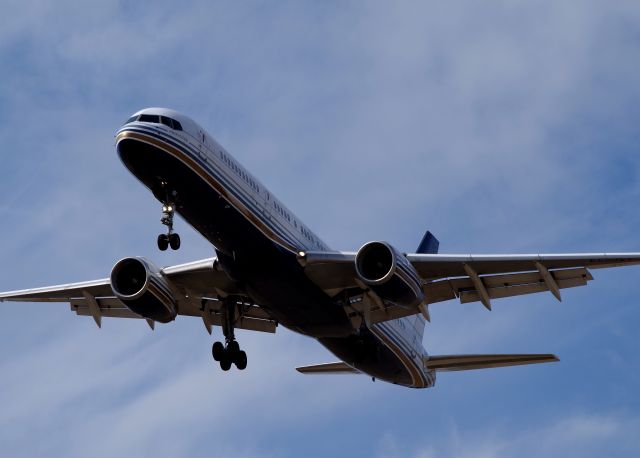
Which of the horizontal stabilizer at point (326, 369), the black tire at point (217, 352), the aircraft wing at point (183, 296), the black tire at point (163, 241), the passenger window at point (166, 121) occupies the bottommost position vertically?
the horizontal stabilizer at point (326, 369)

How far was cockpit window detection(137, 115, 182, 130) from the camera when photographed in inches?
1254

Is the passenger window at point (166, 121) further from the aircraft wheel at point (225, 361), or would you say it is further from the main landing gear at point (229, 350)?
the aircraft wheel at point (225, 361)

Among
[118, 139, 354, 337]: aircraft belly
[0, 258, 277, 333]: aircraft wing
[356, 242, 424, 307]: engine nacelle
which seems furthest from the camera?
[0, 258, 277, 333]: aircraft wing

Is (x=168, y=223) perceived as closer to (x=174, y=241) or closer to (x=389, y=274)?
(x=174, y=241)

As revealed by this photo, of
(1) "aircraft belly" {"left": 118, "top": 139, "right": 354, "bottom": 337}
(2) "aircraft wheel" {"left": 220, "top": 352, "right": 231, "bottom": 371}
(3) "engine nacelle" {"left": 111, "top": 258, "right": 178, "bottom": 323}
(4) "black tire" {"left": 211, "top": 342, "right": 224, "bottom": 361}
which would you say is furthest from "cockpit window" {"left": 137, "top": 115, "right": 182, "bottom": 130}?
(2) "aircraft wheel" {"left": 220, "top": 352, "right": 231, "bottom": 371}

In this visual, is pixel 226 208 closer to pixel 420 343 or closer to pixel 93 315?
pixel 93 315

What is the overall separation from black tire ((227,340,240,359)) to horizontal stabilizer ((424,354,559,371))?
729 centimetres

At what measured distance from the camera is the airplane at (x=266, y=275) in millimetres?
32000

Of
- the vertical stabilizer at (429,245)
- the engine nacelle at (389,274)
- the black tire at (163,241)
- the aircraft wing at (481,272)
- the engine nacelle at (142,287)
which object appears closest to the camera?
the black tire at (163,241)

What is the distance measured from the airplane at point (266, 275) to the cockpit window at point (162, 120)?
3cm

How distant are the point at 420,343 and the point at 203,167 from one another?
42.6ft

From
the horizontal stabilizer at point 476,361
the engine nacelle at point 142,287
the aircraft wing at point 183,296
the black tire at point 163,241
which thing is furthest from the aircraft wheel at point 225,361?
the horizontal stabilizer at point 476,361

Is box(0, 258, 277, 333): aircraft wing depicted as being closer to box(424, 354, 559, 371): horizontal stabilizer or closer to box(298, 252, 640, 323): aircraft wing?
box(298, 252, 640, 323): aircraft wing

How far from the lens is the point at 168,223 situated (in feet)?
105
